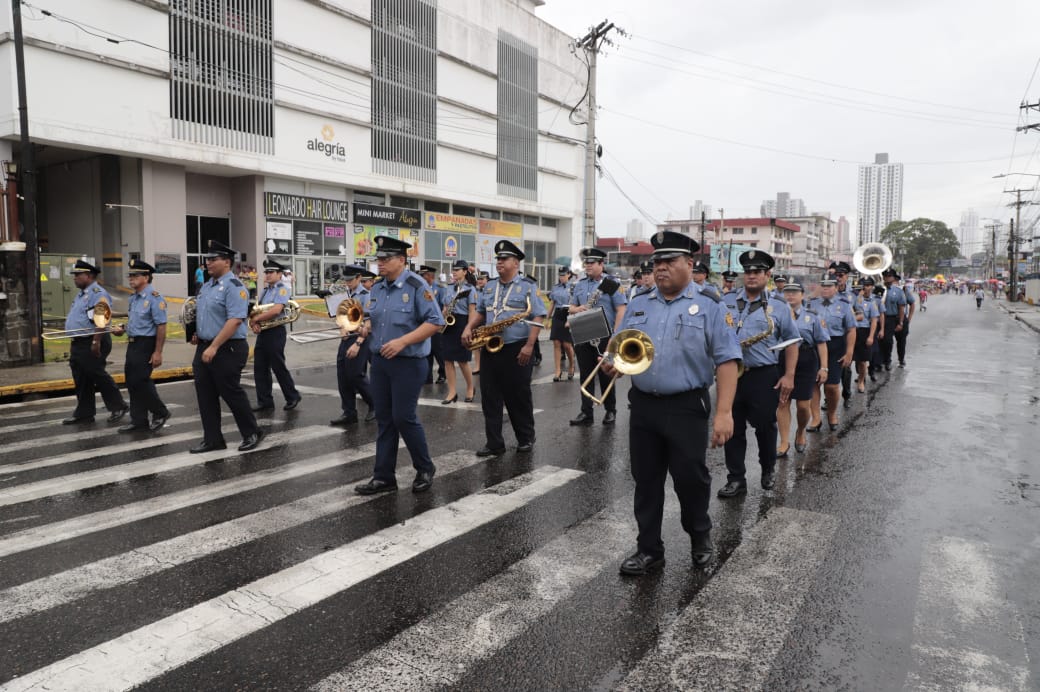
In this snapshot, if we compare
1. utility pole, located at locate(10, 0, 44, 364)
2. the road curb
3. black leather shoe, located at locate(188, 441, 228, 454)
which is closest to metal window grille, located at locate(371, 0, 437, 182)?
utility pole, located at locate(10, 0, 44, 364)

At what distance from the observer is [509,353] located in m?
7.27

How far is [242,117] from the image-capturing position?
27.9 metres

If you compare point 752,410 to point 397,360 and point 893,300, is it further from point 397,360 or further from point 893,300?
point 893,300

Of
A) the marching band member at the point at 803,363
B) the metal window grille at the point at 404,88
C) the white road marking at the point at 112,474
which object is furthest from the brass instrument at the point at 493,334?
the metal window grille at the point at 404,88

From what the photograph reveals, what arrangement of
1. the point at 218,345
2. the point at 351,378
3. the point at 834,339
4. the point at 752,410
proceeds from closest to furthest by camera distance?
the point at 752,410 < the point at 218,345 < the point at 351,378 < the point at 834,339

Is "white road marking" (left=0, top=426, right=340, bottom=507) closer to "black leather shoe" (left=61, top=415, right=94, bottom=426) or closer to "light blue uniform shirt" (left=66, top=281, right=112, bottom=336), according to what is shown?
"black leather shoe" (left=61, top=415, right=94, bottom=426)

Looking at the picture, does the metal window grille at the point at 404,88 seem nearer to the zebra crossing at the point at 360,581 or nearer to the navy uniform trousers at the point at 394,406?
the navy uniform trousers at the point at 394,406

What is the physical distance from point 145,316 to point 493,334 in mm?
4118

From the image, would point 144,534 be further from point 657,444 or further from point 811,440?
point 811,440

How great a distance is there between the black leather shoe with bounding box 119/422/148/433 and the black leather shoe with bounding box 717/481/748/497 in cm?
646

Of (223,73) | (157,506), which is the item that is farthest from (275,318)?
(223,73)

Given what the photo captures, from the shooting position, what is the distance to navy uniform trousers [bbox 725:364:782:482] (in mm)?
6020

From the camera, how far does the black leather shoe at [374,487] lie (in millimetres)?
5797

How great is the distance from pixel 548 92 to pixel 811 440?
42059 millimetres
